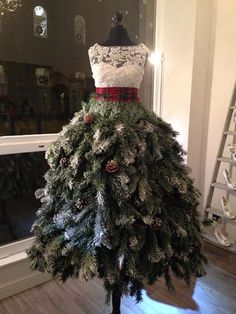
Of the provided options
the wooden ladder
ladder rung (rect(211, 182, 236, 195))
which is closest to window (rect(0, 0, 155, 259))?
the wooden ladder

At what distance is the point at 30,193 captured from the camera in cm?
212

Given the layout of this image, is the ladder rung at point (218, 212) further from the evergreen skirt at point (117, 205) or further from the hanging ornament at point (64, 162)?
the hanging ornament at point (64, 162)

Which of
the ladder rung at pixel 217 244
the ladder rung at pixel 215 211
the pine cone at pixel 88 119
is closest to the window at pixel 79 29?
the pine cone at pixel 88 119

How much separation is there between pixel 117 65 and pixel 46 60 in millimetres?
989

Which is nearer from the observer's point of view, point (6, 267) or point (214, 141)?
point (6, 267)

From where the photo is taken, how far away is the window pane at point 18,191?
78.1 inches

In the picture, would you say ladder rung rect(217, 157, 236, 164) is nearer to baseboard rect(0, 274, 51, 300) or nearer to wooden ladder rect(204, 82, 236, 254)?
wooden ladder rect(204, 82, 236, 254)

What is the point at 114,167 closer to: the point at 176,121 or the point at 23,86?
the point at 23,86

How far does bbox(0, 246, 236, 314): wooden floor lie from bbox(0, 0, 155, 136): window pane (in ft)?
3.58

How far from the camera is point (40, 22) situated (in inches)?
79.9

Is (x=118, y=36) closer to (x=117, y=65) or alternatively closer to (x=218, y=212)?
(x=117, y=65)

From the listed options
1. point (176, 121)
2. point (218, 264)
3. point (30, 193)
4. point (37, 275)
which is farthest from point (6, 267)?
point (176, 121)

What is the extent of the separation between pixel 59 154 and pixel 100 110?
0.26 meters

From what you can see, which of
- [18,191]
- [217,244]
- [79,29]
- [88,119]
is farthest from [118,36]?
[217,244]
